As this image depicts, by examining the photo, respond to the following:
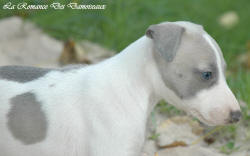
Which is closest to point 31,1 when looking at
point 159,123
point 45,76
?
point 159,123

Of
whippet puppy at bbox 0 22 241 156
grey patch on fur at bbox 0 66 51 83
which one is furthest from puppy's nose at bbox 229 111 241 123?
grey patch on fur at bbox 0 66 51 83

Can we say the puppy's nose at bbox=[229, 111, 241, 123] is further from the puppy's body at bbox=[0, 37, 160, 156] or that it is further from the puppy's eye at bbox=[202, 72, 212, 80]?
the puppy's body at bbox=[0, 37, 160, 156]

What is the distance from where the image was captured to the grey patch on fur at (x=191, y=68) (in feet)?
9.06

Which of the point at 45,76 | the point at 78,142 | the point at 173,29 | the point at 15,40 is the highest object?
the point at 173,29

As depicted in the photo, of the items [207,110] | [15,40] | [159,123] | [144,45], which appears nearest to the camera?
[207,110]

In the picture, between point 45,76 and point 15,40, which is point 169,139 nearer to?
point 45,76

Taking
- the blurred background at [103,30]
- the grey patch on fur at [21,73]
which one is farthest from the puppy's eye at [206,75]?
the blurred background at [103,30]

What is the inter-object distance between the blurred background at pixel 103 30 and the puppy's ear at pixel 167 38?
1.52 metres

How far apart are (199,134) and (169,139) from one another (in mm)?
306

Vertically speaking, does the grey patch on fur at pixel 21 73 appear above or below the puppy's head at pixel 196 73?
below

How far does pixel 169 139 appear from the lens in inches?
148

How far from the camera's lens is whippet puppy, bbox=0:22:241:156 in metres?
2.77

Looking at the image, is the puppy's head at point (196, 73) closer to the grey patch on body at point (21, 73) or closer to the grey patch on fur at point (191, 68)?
the grey patch on fur at point (191, 68)

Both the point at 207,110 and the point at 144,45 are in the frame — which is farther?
the point at 144,45
